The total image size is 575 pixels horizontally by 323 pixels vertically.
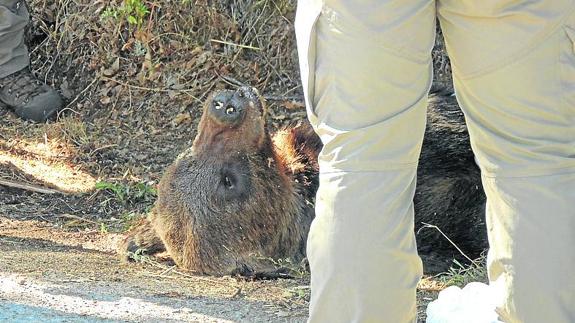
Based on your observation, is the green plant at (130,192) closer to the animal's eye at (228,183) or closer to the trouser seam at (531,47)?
the animal's eye at (228,183)

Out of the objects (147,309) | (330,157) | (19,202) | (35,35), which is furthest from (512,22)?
(35,35)

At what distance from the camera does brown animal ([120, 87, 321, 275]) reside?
555 cm

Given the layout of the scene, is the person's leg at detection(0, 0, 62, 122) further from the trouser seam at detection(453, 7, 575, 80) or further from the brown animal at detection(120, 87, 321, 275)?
the trouser seam at detection(453, 7, 575, 80)

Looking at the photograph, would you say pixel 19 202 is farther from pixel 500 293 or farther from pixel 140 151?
pixel 500 293

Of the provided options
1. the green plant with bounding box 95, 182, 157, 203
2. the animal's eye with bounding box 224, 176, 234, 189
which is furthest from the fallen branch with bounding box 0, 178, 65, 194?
the animal's eye with bounding box 224, 176, 234, 189

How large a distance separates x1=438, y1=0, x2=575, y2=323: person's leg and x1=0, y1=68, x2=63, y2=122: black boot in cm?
604

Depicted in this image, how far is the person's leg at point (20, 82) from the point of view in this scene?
806 cm

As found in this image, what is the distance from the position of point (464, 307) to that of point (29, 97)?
5.49 m

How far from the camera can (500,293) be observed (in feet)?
8.86

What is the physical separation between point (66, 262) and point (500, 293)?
330 cm

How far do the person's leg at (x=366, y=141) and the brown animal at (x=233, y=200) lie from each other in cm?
285

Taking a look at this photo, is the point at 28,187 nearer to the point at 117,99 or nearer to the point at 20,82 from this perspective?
the point at 117,99

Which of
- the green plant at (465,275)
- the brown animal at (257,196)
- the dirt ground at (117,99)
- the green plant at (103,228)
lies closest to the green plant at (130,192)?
the dirt ground at (117,99)

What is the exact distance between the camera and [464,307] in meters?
3.50
